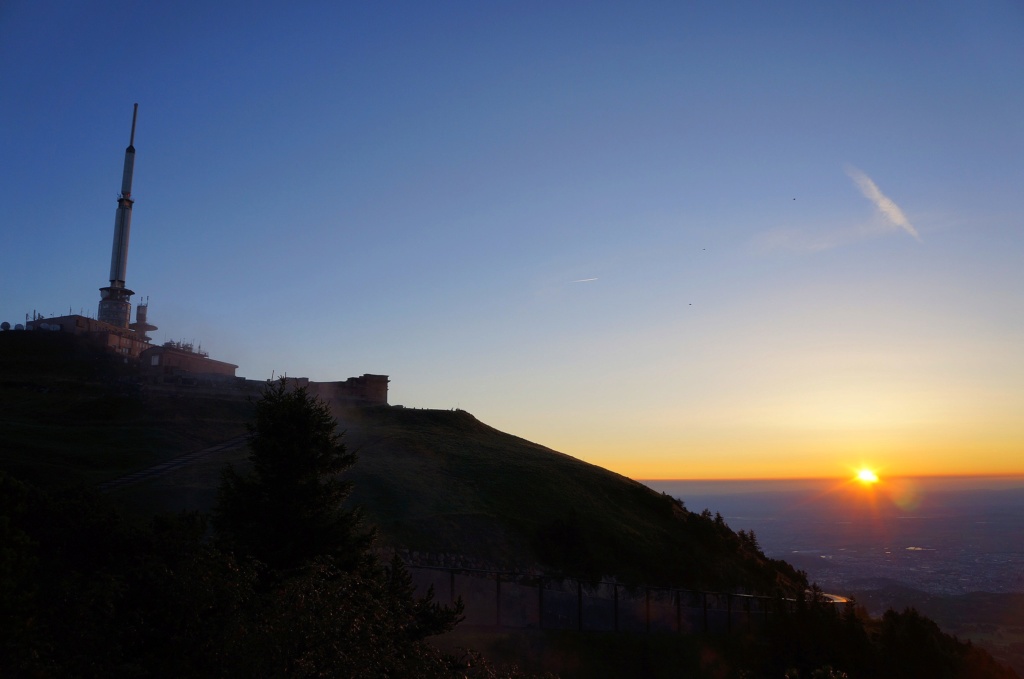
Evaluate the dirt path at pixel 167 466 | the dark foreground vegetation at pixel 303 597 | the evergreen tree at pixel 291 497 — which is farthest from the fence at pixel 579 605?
the dirt path at pixel 167 466

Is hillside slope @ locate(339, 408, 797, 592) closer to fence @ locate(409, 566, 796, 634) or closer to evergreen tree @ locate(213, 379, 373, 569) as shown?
fence @ locate(409, 566, 796, 634)

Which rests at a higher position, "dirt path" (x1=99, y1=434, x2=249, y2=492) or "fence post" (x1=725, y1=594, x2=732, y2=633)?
"dirt path" (x1=99, y1=434, x2=249, y2=492)

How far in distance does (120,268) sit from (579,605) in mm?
79171

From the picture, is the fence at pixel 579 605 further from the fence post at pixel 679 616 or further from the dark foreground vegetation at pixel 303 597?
the dark foreground vegetation at pixel 303 597

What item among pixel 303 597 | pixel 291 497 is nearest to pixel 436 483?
pixel 291 497

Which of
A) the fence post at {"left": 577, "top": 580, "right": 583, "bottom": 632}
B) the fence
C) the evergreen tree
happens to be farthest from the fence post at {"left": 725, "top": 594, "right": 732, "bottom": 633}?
the evergreen tree

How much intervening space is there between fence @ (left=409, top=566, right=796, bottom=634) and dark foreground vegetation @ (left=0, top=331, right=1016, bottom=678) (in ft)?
2.19

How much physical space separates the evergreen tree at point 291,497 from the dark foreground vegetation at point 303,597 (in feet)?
0.13

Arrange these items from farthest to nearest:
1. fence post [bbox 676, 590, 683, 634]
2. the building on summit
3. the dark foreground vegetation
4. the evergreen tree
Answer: the building on summit
fence post [bbox 676, 590, 683, 634]
the evergreen tree
the dark foreground vegetation

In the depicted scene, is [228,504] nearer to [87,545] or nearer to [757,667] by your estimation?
[87,545]

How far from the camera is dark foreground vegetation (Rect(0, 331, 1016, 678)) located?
10359 millimetres

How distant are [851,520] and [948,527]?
27592mm

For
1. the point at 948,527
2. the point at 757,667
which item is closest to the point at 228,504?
the point at 757,667

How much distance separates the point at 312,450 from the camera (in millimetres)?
20938
